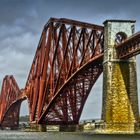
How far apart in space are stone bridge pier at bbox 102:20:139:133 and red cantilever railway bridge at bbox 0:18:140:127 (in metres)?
7.80

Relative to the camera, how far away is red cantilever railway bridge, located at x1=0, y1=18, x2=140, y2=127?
105m

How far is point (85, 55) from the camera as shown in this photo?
105m

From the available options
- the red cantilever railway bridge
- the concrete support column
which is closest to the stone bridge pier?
the red cantilever railway bridge

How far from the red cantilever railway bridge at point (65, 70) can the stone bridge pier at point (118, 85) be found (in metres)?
7.80

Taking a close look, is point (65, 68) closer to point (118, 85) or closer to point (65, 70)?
point (65, 70)

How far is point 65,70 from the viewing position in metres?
114

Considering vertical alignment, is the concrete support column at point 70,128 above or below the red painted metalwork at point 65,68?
below

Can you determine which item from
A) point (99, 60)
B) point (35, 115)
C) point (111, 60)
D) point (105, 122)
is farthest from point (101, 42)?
point (35, 115)

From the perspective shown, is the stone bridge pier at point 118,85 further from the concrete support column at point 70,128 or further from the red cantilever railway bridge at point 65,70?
the concrete support column at point 70,128

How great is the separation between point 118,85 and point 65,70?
2782 centimetres

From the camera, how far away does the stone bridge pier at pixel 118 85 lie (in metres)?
86.9

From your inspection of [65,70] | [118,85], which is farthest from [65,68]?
[118,85]

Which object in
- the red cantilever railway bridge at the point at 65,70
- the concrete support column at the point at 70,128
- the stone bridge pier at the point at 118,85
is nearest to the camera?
the stone bridge pier at the point at 118,85

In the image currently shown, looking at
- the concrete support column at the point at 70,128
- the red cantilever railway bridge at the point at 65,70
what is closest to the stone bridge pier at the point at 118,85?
the red cantilever railway bridge at the point at 65,70
